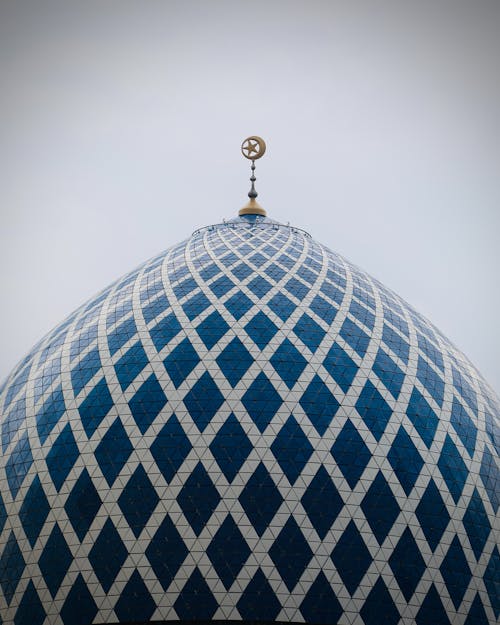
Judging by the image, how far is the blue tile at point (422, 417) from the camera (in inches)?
980

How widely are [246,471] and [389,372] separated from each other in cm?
522

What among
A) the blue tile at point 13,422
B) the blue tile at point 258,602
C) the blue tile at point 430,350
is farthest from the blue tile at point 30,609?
the blue tile at point 430,350

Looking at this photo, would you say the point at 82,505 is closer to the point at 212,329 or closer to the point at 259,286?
the point at 212,329

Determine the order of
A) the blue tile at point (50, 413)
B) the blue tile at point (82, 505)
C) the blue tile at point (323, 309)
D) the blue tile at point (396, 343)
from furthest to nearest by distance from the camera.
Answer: the blue tile at point (396, 343) → the blue tile at point (323, 309) → the blue tile at point (50, 413) → the blue tile at point (82, 505)

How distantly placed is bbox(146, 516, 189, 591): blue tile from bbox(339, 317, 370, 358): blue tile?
6.92 metres

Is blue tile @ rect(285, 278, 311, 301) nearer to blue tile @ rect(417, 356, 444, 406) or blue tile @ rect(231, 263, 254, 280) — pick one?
blue tile @ rect(231, 263, 254, 280)

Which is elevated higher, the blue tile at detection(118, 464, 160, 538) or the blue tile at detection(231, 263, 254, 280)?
the blue tile at detection(231, 263, 254, 280)

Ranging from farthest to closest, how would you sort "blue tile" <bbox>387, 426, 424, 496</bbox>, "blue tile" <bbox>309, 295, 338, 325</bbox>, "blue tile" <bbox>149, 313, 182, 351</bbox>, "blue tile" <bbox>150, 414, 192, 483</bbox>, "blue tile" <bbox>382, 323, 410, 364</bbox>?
1. "blue tile" <bbox>382, 323, 410, 364</bbox>
2. "blue tile" <bbox>309, 295, 338, 325</bbox>
3. "blue tile" <bbox>149, 313, 182, 351</bbox>
4. "blue tile" <bbox>387, 426, 424, 496</bbox>
5. "blue tile" <bbox>150, 414, 192, 483</bbox>

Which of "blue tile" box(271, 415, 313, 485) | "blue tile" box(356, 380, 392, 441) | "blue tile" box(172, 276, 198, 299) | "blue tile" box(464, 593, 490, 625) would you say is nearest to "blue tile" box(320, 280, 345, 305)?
"blue tile" box(356, 380, 392, 441)

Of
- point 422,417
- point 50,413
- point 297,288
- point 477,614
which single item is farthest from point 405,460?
point 50,413

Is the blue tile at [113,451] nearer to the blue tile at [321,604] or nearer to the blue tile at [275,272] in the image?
the blue tile at [321,604]

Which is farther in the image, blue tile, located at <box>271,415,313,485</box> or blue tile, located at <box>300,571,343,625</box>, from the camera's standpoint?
blue tile, located at <box>271,415,313,485</box>

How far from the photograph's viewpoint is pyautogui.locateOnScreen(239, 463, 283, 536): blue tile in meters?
22.5

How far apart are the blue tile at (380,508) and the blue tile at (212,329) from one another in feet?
17.9
